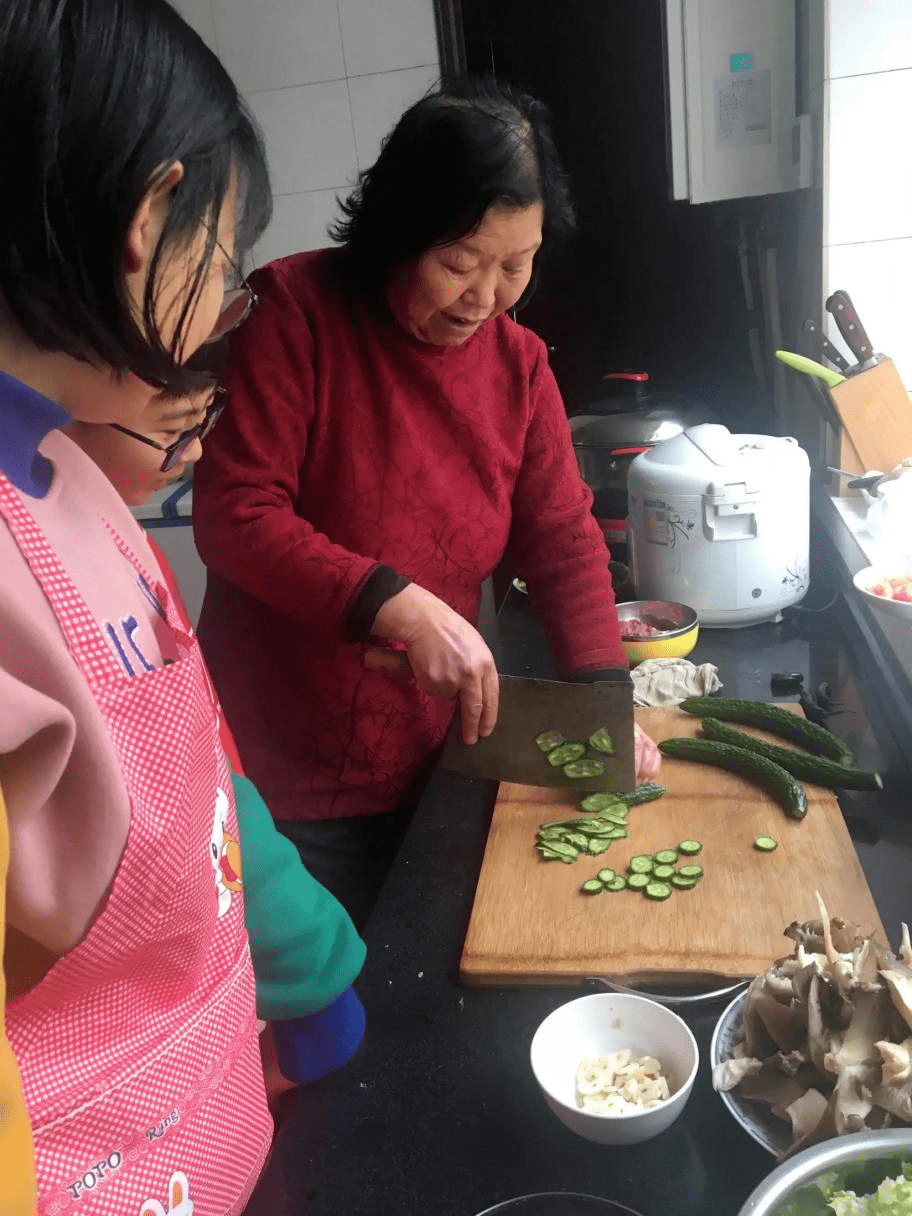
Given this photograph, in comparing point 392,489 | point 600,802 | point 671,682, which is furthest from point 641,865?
point 392,489

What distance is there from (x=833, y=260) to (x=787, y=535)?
2.03 feet

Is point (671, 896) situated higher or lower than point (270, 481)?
lower

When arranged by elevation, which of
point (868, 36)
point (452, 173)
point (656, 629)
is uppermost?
point (868, 36)

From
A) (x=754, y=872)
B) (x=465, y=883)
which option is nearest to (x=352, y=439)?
(x=465, y=883)

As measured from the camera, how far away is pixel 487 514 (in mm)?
1398

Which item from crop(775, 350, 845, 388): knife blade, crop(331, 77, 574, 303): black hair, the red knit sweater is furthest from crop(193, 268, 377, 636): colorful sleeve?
crop(775, 350, 845, 388): knife blade

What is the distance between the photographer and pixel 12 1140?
0.41m

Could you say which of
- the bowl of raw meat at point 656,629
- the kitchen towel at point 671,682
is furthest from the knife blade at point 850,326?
the kitchen towel at point 671,682

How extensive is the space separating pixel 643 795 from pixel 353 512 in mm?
516

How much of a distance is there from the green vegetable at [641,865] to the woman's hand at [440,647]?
0.79 feet

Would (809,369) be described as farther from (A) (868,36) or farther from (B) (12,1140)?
(B) (12,1140)

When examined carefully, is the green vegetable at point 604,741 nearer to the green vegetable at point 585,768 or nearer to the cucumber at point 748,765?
the green vegetable at point 585,768

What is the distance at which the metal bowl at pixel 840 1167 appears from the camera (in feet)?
1.80

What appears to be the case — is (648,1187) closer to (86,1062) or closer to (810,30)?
(86,1062)
